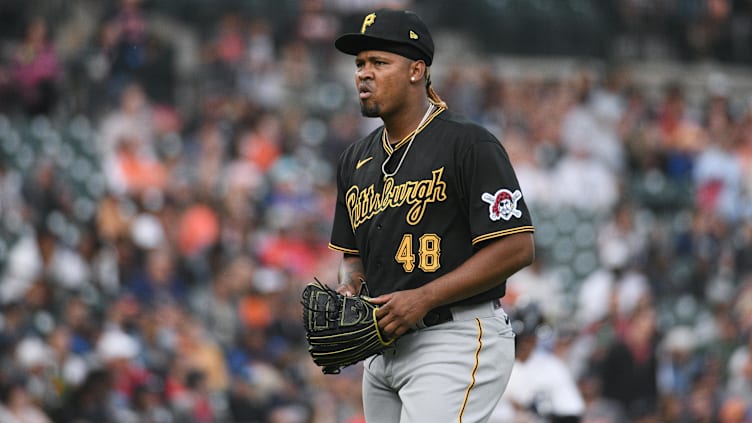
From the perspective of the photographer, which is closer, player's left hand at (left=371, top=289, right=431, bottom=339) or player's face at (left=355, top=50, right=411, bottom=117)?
player's left hand at (left=371, top=289, right=431, bottom=339)

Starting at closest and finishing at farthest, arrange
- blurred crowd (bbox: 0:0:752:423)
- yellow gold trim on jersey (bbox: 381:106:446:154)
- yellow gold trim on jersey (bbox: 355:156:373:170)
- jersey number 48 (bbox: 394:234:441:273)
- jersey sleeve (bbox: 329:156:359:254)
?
jersey number 48 (bbox: 394:234:441:273) → yellow gold trim on jersey (bbox: 381:106:446:154) → yellow gold trim on jersey (bbox: 355:156:373:170) → jersey sleeve (bbox: 329:156:359:254) → blurred crowd (bbox: 0:0:752:423)

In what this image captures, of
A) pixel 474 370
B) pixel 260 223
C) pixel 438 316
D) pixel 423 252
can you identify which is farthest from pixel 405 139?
pixel 260 223

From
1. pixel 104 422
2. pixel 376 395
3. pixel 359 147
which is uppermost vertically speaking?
pixel 359 147

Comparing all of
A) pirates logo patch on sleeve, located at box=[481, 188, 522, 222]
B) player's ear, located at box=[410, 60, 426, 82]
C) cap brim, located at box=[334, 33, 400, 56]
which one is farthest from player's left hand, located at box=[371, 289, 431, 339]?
cap brim, located at box=[334, 33, 400, 56]

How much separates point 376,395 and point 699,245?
9.94m

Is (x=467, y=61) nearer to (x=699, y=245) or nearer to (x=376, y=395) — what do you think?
(x=699, y=245)

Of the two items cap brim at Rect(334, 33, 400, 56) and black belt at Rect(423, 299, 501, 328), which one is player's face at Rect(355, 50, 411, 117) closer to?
cap brim at Rect(334, 33, 400, 56)

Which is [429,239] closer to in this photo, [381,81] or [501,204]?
[501,204]

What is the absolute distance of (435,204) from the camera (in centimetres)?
474

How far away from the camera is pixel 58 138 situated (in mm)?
12117

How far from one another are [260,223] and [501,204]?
8.08 metres

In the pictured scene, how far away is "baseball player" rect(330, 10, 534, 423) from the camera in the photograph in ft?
15.2

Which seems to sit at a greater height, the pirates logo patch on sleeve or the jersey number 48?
the pirates logo patch on sleeve

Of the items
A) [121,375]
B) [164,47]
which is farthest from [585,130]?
[121,375]
